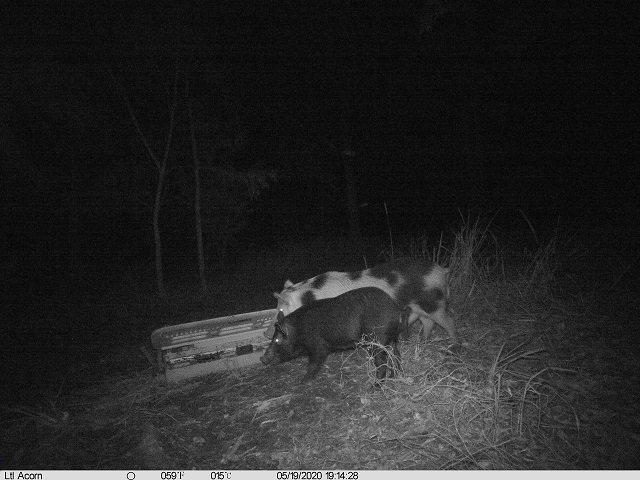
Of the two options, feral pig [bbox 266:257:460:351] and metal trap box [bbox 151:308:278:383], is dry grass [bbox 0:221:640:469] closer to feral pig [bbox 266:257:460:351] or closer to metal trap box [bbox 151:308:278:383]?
metal trap box [bbox 151:308:278:383]

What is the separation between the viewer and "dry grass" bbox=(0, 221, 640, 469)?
8.89 feet

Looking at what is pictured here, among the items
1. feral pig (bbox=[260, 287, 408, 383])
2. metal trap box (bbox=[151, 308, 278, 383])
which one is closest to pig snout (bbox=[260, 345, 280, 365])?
feral pig (bbox=[260, 287, 408, 383])

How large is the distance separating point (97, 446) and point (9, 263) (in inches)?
619

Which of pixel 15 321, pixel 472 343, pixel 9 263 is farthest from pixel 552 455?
pixel 9 263

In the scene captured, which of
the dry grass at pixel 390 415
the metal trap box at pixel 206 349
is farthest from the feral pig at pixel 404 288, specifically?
the dry grass at pixel 390 415

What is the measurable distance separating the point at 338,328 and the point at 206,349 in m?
1.52

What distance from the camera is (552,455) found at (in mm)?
2547

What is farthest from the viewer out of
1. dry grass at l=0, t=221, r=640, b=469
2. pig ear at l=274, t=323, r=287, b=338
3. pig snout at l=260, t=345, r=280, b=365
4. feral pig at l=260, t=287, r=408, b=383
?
pig snout at l=260, t=345, r=280, b=365

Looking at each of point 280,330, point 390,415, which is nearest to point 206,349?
point 280,330

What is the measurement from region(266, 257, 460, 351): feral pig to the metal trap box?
0.26 m

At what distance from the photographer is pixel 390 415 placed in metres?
3.20

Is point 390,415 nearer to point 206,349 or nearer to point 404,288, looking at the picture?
point 404,288

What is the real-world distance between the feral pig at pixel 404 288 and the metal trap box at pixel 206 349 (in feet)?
0.86

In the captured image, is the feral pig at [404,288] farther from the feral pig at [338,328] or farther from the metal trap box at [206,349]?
the feral pig at [338,328]
